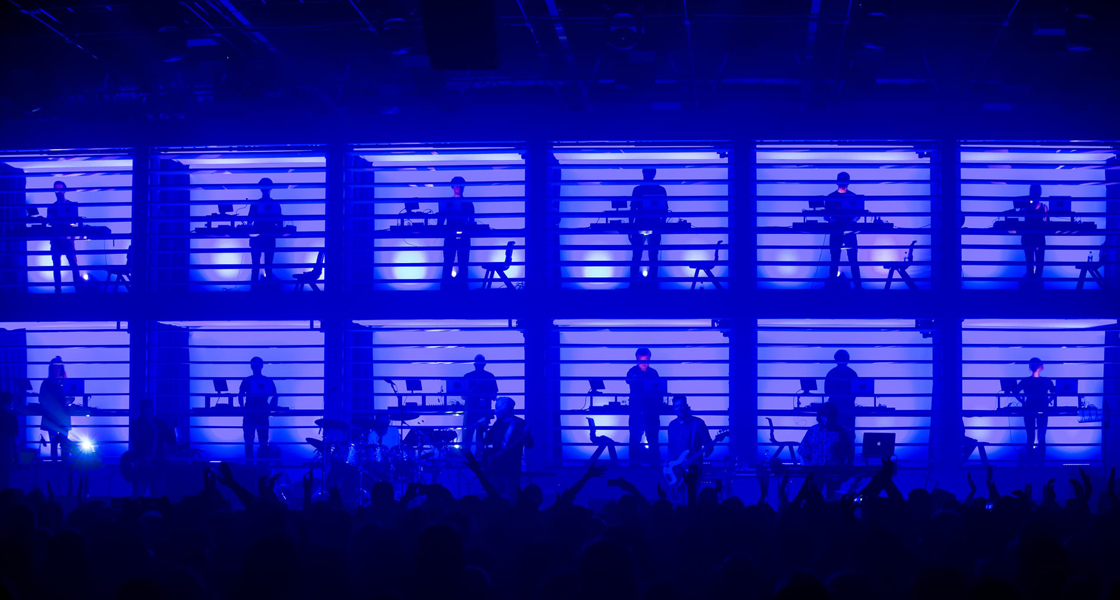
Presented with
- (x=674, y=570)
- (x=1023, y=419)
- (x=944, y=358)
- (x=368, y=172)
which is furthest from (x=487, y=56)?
(x=1023, y=419)

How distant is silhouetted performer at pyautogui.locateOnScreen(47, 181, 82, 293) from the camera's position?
16.5 m

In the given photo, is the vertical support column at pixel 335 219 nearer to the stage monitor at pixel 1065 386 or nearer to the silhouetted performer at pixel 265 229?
the silhouetted performer at pixel 265 229

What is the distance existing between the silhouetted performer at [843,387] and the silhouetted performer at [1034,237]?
3.44m

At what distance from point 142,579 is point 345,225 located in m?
13.6

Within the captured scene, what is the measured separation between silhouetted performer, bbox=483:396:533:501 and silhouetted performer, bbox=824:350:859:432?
5.08 meters

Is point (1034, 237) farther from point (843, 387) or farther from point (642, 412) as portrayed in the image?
point (642, 412)

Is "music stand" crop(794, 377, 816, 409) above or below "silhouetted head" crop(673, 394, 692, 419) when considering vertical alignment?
above

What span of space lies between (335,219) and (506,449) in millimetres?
5477

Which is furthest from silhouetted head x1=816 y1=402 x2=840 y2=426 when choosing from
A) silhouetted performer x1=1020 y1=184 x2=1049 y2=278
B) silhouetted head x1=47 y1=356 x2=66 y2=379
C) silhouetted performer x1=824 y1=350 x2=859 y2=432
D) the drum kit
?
silhouetted head x1=47 y1=356 x2=66 y2=379

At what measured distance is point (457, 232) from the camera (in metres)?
16.0

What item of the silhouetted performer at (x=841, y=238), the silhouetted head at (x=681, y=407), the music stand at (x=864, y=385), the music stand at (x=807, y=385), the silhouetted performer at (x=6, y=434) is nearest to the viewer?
the silhouetted performer at (x=6, y=434)

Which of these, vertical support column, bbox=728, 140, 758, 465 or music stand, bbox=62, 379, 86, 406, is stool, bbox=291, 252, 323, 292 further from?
vertical support column, bbox=728, 140, 758, 465

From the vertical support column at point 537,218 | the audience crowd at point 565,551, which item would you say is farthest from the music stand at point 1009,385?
the audience crowd at point 565,551

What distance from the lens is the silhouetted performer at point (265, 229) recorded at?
16203 millimetres
